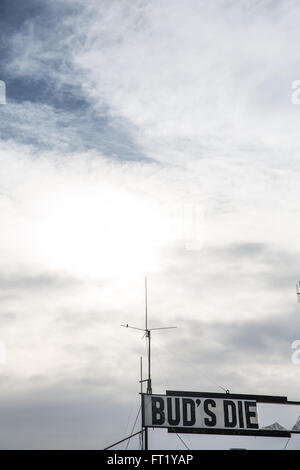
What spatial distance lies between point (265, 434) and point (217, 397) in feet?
10.7

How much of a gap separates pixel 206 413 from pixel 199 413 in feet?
1.31

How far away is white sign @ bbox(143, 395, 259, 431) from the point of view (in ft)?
81.1

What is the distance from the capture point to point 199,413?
83.4 feet

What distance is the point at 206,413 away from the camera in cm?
2555

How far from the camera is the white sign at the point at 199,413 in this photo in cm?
2472

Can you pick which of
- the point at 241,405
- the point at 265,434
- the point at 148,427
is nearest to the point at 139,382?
the point at 148,427

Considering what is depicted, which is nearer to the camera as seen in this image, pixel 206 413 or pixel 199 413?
pixel 199 413

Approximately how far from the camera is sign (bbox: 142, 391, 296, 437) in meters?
24.8

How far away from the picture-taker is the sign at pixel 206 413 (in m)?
24.8

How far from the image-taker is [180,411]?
2506 cm
